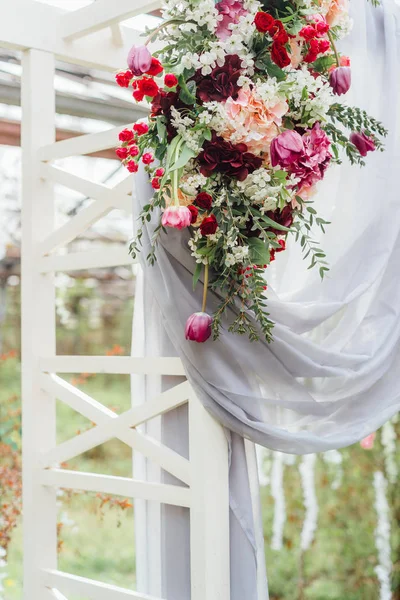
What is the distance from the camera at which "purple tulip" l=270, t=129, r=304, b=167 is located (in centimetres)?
158

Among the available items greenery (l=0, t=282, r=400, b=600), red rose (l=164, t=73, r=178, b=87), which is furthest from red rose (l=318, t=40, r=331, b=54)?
greenery (l=0, t=282, r=400, b=600)

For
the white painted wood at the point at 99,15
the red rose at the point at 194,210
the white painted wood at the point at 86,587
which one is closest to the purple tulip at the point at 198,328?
the red rose at the point at 194,210

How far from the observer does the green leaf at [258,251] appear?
1.67 metres

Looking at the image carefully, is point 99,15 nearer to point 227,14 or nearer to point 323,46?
point 227,14

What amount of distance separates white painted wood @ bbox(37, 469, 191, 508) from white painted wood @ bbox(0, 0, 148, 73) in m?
1.34

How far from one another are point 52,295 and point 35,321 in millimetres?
107

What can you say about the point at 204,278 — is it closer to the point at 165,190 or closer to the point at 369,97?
the point at 165,190

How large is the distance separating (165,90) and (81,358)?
0.89 meters

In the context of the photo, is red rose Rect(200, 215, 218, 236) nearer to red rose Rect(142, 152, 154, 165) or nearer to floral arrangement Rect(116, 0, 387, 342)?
floral arrangement Rect(116, 0, 387, 342)

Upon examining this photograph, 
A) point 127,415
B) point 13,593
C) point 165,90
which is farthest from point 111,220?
point 165,90

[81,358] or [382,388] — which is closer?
[382,388]

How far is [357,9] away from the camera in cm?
203

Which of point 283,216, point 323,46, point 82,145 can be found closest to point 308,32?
point 323,46

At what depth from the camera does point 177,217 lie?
1.53 meters
